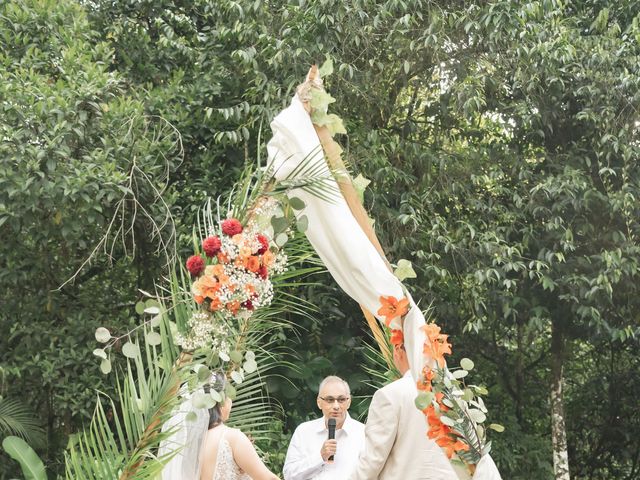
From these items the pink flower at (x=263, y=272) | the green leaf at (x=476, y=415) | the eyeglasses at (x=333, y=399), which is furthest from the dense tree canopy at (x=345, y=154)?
the green leaf at (x=476, y=415)

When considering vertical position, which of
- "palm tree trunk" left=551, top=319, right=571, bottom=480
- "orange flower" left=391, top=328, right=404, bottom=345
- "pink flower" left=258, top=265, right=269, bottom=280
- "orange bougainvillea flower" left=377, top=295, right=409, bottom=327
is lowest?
"palm tree trunk" left=551, top=319, right=571, bottom=480

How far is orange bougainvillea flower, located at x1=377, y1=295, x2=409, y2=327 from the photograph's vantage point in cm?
457

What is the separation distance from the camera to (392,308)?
15.0 feet

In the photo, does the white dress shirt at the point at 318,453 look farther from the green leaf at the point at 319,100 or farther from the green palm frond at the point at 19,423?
the green palm frond at the point at 19,423

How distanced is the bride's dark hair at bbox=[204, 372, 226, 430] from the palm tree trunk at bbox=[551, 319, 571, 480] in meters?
5.37

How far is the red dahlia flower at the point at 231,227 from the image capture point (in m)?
4.36

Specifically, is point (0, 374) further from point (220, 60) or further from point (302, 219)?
point (302, 219)

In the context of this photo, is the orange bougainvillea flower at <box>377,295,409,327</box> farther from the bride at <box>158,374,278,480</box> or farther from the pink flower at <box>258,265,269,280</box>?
the bride at <box>158,374,278,480</box>

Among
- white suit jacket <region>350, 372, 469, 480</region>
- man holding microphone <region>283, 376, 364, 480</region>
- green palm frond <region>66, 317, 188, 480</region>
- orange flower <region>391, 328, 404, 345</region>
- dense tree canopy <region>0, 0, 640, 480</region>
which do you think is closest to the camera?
green palm frond <region>66, 317, 188, 480</region>

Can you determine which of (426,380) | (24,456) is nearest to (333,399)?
(426,380)

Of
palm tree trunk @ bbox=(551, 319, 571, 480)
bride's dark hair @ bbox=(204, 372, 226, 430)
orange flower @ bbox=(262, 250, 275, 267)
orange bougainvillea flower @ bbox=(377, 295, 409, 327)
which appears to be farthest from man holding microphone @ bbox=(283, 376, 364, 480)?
palm tree trunk @ bbox=(551, 319, 571, 480)

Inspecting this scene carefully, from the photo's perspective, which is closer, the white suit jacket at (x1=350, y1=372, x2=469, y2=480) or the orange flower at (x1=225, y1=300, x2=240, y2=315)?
the orange flower at (x1=225, y1=300, x2=240, y2=315)

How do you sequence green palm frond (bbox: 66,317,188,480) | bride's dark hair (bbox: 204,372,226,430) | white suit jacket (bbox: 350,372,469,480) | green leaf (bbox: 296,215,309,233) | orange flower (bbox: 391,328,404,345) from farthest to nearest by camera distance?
white suit jacket (bbox: 350,372,469,480), orange flower (bbox: 391,328,404,345), green leaf (bbox: 296,215,309,233), bride's dark hair (bbox: 204,372,226,430), green palm frond (bbox: 66,317,188,480)

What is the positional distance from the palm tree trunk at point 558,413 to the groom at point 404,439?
4.81 m
